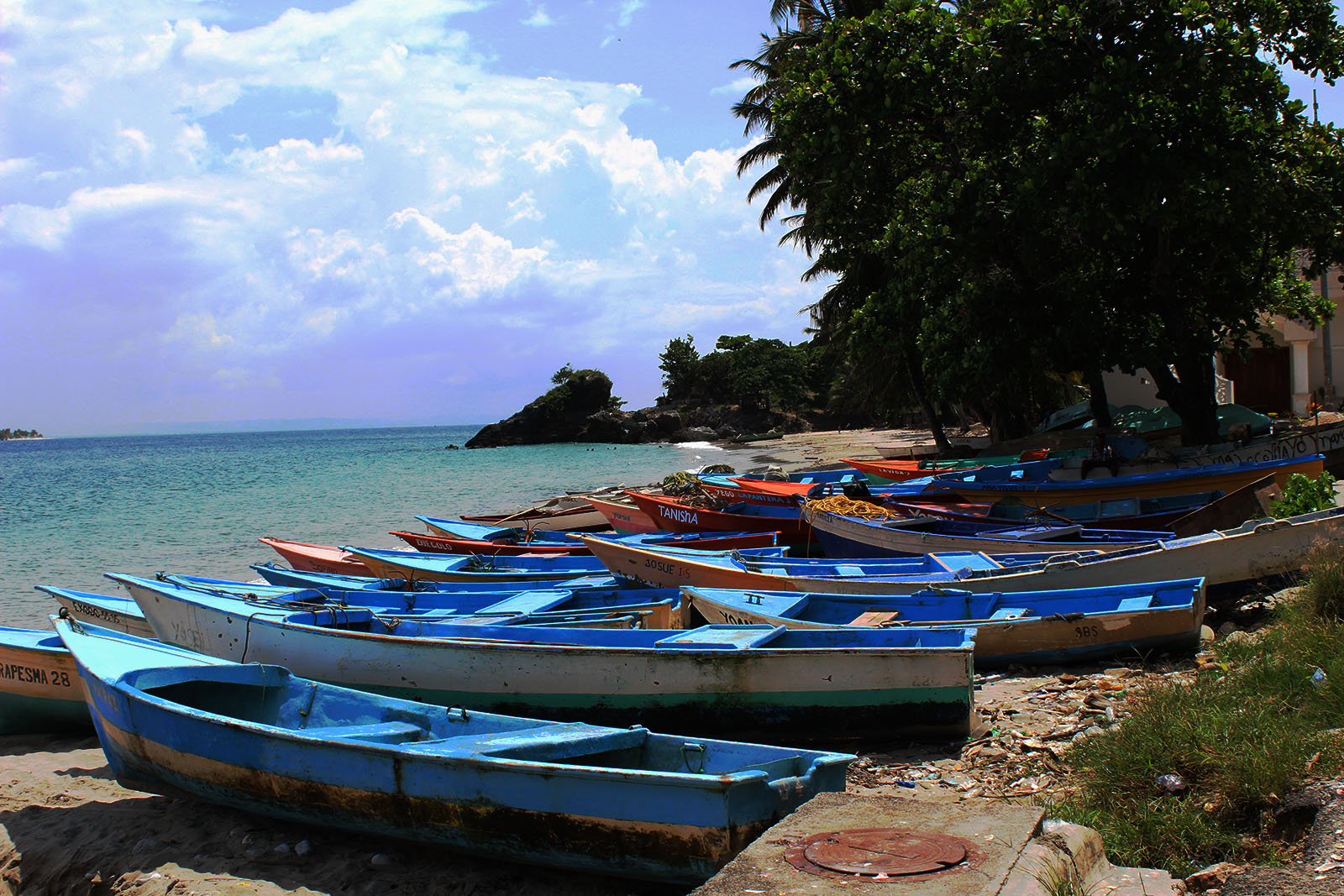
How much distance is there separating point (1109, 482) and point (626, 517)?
828 cm

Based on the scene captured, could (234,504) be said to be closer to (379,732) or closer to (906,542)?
(906,542)

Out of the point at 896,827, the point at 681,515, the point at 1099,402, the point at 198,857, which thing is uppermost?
the point at 1099,402

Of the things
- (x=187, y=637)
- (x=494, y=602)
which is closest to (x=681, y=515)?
(x=494, y=602)

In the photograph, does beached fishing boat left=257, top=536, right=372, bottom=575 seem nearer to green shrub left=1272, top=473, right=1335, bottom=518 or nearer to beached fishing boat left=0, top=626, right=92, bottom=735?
beached fishing boat left=0, top=626, right=92, bottom=735

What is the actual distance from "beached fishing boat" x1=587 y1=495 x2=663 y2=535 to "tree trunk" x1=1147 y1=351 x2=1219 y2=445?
9.43 m

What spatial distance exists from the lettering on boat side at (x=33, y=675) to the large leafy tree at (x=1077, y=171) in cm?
1374

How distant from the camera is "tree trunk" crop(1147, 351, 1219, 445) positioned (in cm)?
1611

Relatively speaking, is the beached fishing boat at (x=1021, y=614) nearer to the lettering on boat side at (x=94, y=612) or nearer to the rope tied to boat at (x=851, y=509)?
the rope tied to boat at (x=851, y=509)

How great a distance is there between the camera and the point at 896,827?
12.3 ft

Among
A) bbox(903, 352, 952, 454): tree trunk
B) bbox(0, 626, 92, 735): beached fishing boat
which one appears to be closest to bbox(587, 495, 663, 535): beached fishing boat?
bbox(0, 626, 92, 735): beached fishing boat

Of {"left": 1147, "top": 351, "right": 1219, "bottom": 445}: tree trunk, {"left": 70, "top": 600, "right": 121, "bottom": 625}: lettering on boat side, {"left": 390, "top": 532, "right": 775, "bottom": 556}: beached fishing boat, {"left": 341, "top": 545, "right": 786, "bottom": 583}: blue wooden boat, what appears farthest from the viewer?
{"left": 1147, "top": 351, "right": 1219, "bottom": 445}: tree trunk

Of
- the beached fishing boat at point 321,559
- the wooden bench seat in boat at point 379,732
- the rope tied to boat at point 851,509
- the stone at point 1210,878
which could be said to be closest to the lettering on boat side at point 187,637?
the wooden bench seat in boat at point 379,732

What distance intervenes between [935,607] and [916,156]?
1204cm

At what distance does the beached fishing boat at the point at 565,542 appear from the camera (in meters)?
13.8
